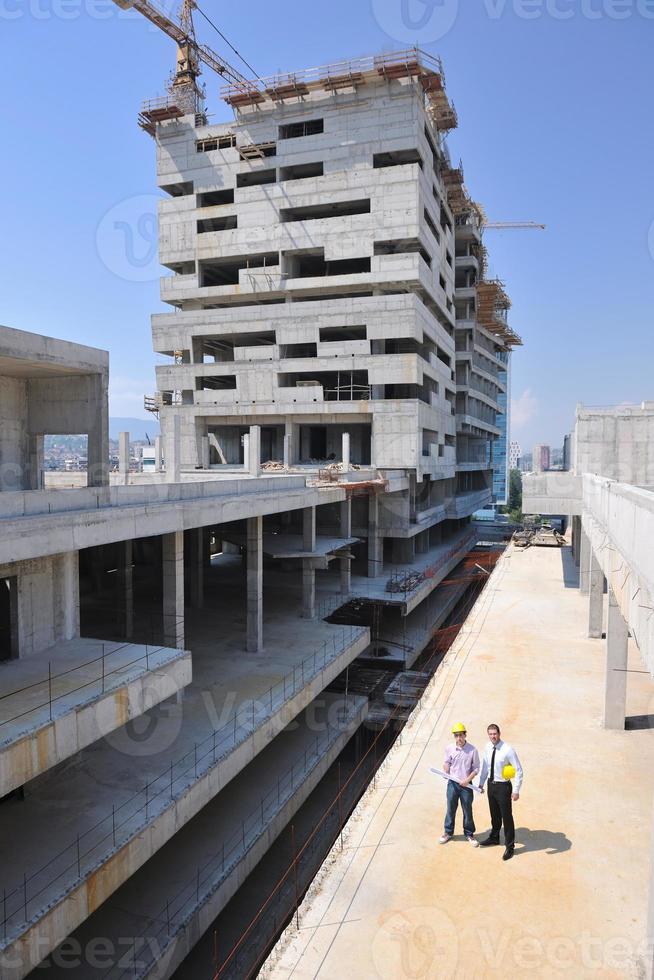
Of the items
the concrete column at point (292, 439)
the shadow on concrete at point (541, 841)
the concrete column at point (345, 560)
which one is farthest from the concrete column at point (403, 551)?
the shadow on concrete at point (541, 841)

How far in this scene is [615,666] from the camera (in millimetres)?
11188

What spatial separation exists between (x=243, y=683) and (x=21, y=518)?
8.92 meters

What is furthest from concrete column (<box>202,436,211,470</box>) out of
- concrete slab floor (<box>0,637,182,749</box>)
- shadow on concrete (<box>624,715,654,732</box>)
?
shadow on concrete (<box>624,715,654,732</box>)

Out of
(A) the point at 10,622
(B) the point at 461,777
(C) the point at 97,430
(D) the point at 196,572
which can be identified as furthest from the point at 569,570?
(A) the point at 10,622

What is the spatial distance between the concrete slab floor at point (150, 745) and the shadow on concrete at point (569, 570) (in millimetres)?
10849

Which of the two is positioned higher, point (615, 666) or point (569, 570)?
point (615, 666)

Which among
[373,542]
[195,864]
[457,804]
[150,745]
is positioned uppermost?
[373,542]

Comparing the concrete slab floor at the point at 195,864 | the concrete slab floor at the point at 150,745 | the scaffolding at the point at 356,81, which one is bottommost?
the concrete slab floor at the point at 195,864

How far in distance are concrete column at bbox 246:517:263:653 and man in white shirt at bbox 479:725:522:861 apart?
12.9 metres

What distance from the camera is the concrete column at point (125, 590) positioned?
20516 millimetres

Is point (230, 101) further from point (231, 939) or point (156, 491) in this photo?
point (231, 939)

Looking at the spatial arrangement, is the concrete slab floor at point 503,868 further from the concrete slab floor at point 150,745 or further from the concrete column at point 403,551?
the concrete column at point 403,551

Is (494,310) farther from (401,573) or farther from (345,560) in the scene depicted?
(345,560)

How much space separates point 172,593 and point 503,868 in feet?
35.3
